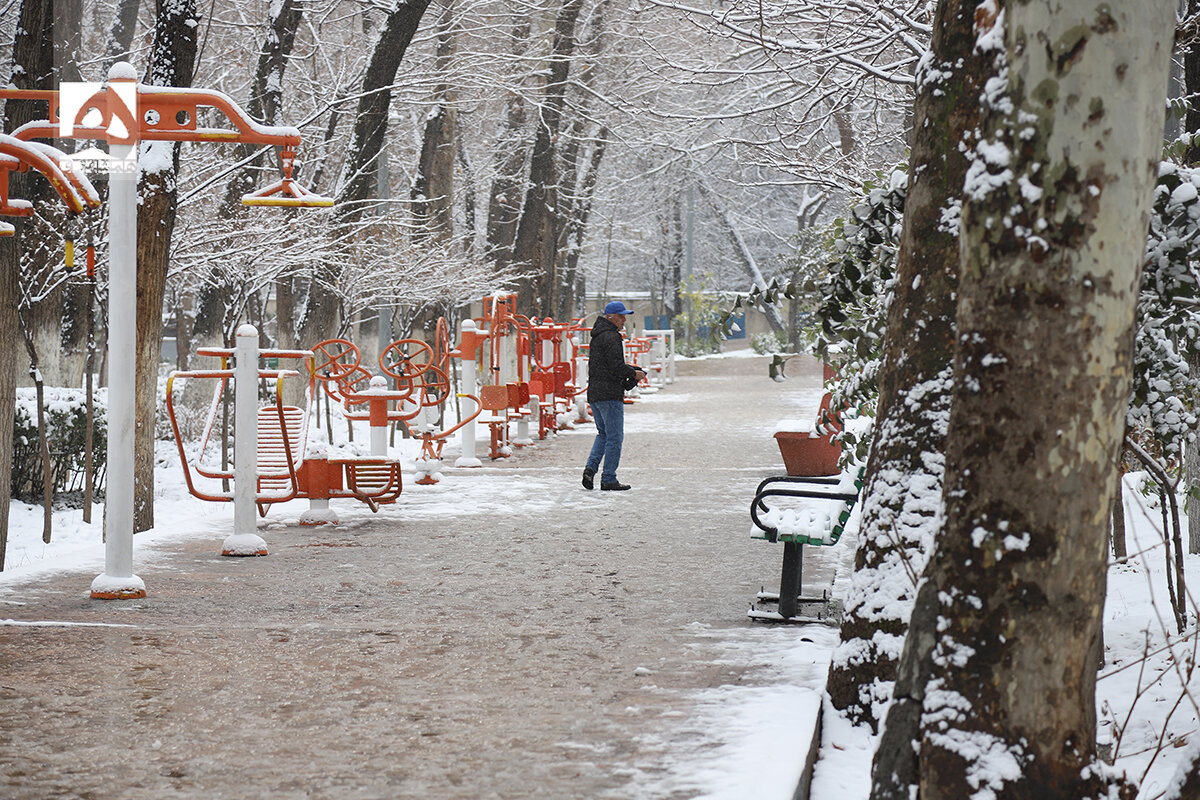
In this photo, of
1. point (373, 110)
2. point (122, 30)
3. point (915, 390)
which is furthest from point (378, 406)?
point (122, 30)

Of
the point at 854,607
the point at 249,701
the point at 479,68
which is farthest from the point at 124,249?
the point at 479,68

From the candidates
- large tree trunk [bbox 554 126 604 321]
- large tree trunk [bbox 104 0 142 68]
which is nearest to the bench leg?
large tree trunk [bbox 104 0 142 68]

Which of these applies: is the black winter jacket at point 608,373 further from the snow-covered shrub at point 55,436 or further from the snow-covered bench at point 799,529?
the snow-covered bench at point 799,529

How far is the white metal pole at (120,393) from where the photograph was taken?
299 inches

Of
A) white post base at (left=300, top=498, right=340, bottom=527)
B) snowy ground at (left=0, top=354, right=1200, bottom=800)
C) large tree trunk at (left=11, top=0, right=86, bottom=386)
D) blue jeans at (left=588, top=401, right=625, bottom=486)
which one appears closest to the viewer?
snowy ground at (left=0, top=354, right=1200, bottom=800)

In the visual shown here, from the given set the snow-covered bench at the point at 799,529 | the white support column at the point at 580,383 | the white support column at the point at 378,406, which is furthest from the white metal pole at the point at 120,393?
the white support column at the point at 580,383

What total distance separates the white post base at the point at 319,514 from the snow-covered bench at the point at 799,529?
4436mm

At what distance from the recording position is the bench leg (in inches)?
281

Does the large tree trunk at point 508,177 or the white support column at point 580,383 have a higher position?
the large tree trunk at point 508,177

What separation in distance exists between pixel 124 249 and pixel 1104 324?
5819mm

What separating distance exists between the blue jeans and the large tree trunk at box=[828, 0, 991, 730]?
7.87m

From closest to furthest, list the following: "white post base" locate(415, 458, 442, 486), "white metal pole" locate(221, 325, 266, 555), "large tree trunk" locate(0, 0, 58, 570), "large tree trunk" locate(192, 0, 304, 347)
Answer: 1. "large tree trunk" locate(0, 0, 58, 570)
2. "white metal pole" locate(221, 325, 266, 555)
3. "white post base" locate(415, 458, 442, 486)
4. "large tree trunk" locate(192, 0, 304, 347)

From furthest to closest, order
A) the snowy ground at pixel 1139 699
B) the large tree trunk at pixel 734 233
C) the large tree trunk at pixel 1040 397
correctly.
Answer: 1. the large tree trunk at pixel 734 233
2. the snowy ground at pixel 1139 699
3. the large tree trunk at pixel 1040 397

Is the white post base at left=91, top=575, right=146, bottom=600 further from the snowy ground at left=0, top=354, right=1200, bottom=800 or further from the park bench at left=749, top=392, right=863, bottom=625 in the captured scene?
the park bench at left=749, top=392, right=863, bottom=625
